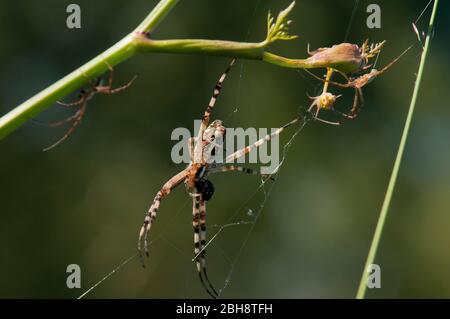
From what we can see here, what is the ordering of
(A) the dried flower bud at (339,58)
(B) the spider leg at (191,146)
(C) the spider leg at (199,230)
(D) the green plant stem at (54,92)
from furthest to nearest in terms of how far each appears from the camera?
(C) the spider leg at (199,230)
(B) the spider leg at (191,146)
(A) the dried flower bud at (339,58)
(D) the green plant stem at (54,92)

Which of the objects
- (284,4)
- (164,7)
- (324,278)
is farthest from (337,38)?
(164,7)

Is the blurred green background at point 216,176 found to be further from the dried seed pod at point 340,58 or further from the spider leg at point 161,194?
the dried seed pod at point 340,58

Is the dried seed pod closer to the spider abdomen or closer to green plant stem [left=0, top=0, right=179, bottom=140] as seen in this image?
green plant stem [left=0, top=0, right=179, bottom=140]

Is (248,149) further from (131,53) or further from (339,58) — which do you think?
(131,53)

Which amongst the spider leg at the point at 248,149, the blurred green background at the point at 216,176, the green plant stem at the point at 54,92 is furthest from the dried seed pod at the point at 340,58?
the blurred green background at the point at 216,176

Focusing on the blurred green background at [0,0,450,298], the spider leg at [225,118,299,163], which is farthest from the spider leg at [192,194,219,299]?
the blurred green background at [0,0,450,298]
